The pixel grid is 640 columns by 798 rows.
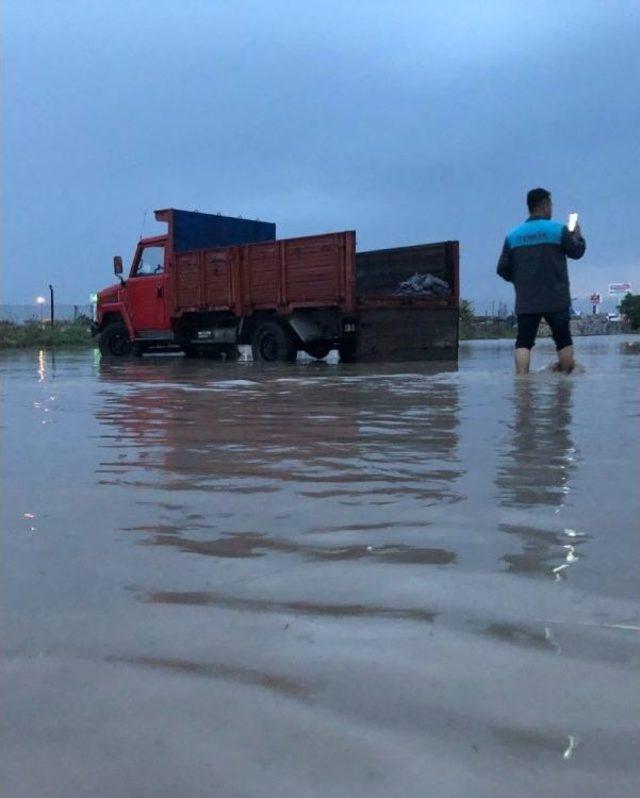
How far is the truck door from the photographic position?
16.4 m

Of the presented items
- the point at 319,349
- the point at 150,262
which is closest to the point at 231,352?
the point at 150,262

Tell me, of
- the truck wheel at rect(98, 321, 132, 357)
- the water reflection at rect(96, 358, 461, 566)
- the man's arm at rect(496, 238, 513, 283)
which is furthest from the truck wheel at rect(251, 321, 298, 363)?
the water reflection at rect(96, 358, 461, 566)

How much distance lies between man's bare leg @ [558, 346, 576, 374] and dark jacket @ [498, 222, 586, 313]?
58 cm

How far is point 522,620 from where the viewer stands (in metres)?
1.80

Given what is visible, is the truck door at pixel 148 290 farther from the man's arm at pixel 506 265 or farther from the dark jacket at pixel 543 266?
the dark jacket at pixel 543 266

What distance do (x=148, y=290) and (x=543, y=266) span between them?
34.2ft

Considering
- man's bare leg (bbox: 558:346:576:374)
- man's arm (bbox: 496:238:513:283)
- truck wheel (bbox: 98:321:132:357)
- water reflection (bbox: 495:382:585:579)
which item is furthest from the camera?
truck wheel (bbox: 98:321:132:357)

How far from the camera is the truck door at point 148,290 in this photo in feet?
53.8

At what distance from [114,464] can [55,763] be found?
101 inches

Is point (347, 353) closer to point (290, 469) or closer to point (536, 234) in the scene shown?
point (536, 234)

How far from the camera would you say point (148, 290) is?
55.1 ft

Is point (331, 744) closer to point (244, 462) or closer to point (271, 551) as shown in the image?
point (271, 551)

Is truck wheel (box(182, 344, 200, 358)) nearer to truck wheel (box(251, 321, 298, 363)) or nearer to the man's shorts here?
truck wheel (box(251, 321, 298, 363))

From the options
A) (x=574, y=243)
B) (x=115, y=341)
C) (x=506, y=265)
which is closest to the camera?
(x=574, y=243)
